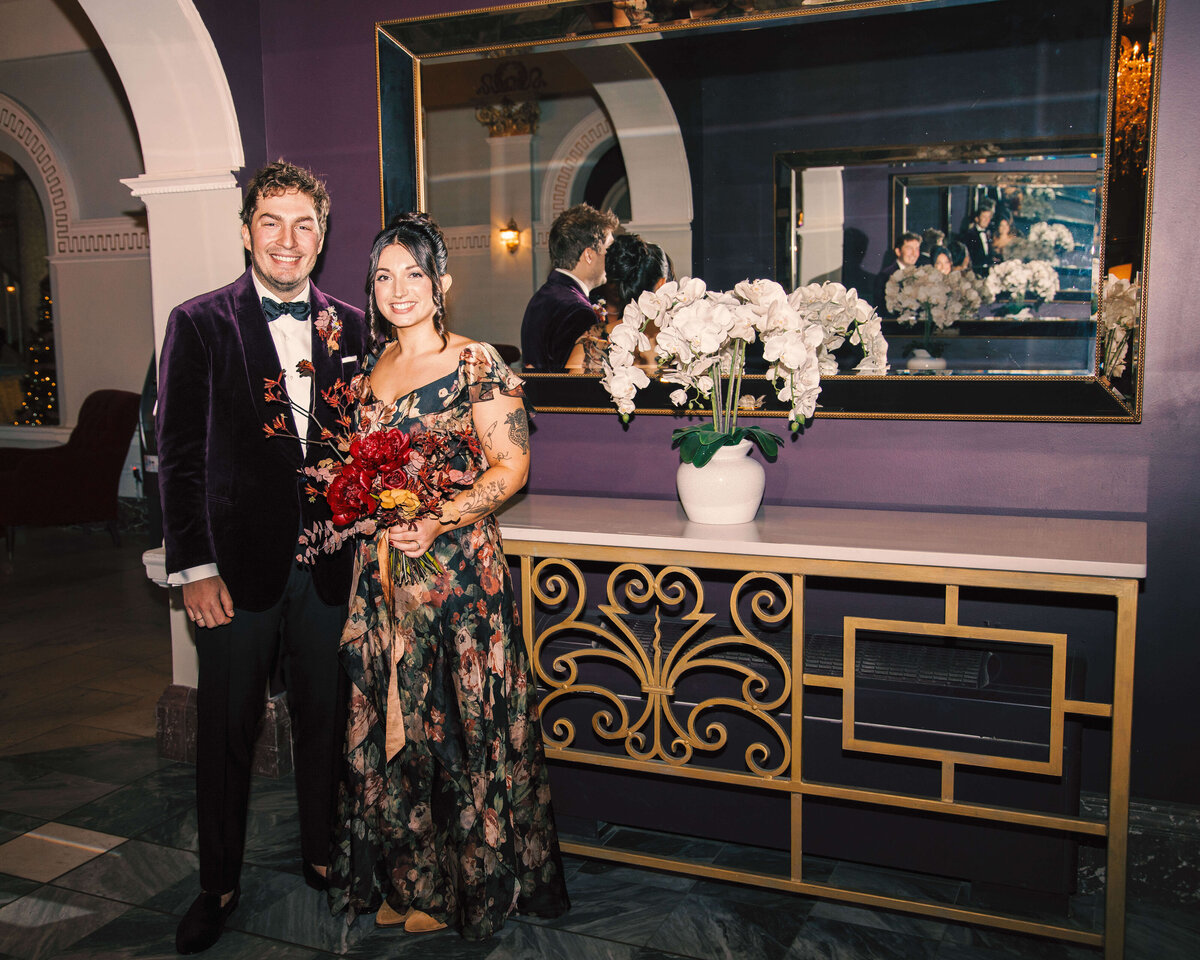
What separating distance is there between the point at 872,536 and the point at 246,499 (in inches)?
62.2

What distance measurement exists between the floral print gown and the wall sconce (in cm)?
78

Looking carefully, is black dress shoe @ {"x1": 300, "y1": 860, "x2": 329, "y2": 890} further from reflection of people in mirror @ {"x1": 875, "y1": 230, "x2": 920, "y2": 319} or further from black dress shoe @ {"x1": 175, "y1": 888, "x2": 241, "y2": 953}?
reflection of people in mirror @ {"x1": 875, "y1": 230, "x2": 920, "y2": 319}

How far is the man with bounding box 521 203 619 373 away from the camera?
314cm

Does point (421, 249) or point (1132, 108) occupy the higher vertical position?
point (1132, 108)

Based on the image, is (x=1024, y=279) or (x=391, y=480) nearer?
(x=391, y=480)

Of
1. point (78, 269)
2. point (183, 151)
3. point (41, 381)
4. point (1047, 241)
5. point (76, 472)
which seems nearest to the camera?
point (1047, 241)

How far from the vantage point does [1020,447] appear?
2783mm

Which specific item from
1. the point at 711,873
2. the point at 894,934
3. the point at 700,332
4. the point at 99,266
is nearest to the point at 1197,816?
the point at 894,934

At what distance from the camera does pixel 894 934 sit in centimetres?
257

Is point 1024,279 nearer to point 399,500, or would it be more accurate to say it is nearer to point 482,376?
point 482,376

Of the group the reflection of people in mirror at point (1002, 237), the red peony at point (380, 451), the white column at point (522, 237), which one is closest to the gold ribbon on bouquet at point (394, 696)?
the red peony at point (380, 451)

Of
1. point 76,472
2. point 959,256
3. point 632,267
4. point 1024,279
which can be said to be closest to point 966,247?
point 959,256

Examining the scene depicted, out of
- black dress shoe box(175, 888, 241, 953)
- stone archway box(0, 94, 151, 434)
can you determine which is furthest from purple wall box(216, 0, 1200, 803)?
stone archway box(0, 94, 151, 434)

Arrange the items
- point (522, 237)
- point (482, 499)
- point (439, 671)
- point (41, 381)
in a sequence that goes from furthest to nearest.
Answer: point (41, 381) < point (522, 237) < point (439, 671) < point (482, 499)
